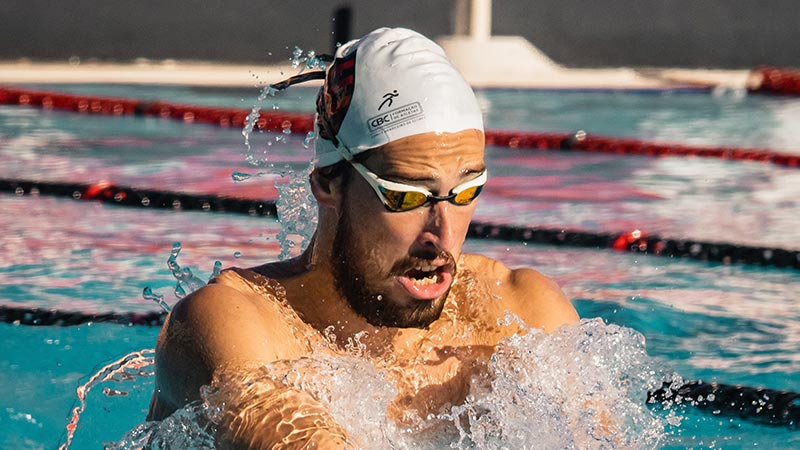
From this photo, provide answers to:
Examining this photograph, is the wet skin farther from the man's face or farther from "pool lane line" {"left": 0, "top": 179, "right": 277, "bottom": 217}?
"pool lane line" {"left": 0, "top": 179, "right": 277, "bottom": 217}

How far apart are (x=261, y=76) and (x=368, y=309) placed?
9388mm

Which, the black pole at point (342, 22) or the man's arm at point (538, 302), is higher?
the man's arm at point (538, 302)

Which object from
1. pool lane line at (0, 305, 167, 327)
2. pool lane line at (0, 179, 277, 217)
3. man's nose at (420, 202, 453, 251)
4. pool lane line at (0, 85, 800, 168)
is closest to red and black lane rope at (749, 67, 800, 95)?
pool lane line at (0, 85, 800, 168)

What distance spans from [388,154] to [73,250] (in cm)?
309

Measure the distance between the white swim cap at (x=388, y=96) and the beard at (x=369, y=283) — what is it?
0.13 meters

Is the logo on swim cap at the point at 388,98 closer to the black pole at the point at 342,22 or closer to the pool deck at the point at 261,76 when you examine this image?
the pool deck at the point at 261,76

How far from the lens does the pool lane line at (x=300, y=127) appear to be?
7.67 meters

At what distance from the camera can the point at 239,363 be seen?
69.7 inches

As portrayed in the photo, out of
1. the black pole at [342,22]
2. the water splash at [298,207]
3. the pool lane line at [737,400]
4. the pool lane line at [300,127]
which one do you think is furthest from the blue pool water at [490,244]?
the black pole at [342,22]

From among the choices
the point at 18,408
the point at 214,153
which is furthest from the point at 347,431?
the point at 214,153

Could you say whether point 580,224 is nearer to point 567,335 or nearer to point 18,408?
point 18,408

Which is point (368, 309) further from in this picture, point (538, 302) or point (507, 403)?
point (538, 302)

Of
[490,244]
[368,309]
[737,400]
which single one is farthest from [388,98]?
[490,244]

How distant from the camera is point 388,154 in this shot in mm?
1940
